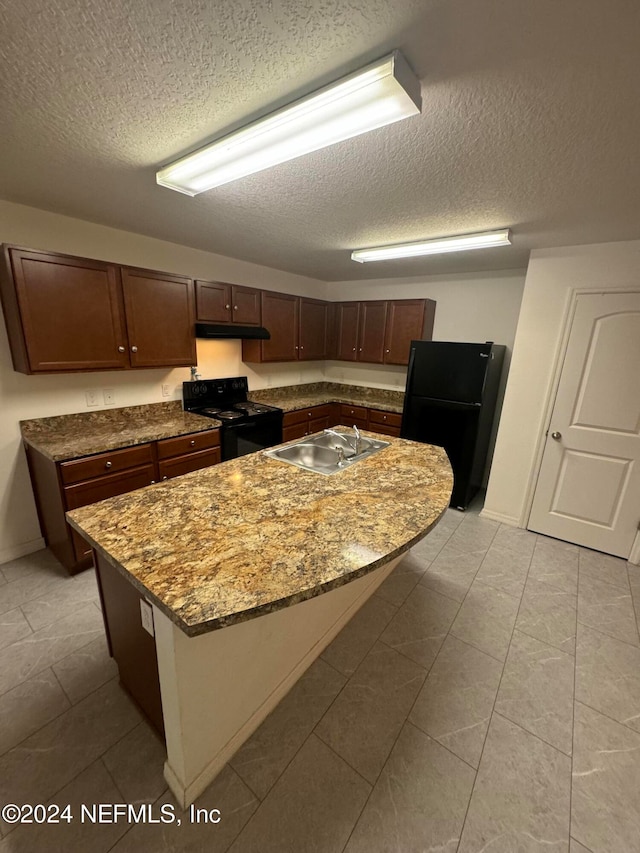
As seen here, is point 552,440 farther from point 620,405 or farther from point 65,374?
point 65,374

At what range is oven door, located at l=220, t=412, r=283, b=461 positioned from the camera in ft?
9.74

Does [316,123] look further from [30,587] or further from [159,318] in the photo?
[30,587]

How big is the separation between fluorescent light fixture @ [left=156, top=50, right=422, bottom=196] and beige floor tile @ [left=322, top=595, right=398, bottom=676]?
90.6 inches

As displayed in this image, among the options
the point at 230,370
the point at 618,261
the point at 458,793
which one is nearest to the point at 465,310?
the point at 618,261

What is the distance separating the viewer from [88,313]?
2279 millimetres

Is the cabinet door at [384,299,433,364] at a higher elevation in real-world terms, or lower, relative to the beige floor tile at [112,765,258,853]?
higher

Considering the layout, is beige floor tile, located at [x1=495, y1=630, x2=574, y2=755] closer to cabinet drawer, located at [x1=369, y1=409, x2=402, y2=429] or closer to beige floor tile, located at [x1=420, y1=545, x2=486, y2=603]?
beige floor tile, located at [x1=420, y1=545, x2=486, y2=603]

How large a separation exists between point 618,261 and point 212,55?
2833mm

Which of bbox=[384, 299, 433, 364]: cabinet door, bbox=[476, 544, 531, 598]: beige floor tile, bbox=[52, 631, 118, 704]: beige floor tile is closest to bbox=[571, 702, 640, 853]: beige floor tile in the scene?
bbox=[476, 544, 531, 598]: beige floor tile

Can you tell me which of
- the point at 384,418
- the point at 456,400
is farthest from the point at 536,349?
the point at 384,418

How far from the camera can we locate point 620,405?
8.22 feet

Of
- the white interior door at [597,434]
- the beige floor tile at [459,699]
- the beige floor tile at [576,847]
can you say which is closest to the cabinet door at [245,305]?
the white interior door at [597,434]

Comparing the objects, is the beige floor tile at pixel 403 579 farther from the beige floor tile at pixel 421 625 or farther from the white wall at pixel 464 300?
the white wall at pixel 464 300

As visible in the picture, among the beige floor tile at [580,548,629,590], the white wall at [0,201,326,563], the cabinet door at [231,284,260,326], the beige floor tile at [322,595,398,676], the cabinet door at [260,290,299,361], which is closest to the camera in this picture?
the beige floor tile at [322,595,398,676]
